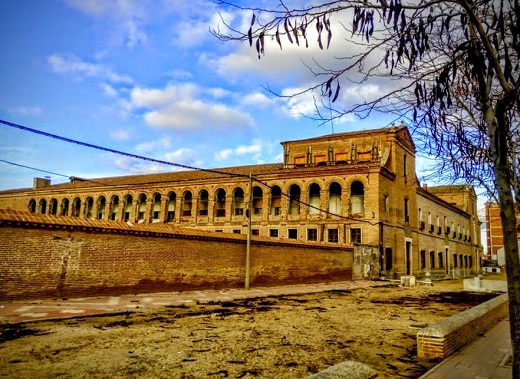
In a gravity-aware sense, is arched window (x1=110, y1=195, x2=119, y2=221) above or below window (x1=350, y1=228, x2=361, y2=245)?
above

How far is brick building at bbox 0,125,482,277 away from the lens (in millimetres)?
30547

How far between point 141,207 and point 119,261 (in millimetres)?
29372

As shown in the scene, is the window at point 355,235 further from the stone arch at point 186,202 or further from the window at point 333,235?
the stone arch at point 186,202

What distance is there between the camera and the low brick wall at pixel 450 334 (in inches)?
232

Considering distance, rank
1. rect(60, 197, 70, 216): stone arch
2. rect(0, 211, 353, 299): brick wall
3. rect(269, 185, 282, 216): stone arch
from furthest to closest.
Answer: rect(60, 197, 70, 216): stone arch, rect(269, 185, 282, 216): stone arch, rect(0, 211, 353, 299): brick wall

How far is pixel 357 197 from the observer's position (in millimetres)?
32062

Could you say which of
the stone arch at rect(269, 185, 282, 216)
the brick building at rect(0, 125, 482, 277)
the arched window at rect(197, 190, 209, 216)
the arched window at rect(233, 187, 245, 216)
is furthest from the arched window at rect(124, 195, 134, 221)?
the stone arch at rect(269, 185, 282, 216)

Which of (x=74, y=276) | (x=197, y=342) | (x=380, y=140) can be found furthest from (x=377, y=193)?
(x=197, y=342)

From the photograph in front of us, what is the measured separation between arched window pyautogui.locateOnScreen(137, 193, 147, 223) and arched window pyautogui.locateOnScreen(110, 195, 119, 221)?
255 cm

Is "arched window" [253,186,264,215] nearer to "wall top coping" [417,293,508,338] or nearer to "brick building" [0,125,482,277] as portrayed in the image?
"brick building" [0,125,482,277]

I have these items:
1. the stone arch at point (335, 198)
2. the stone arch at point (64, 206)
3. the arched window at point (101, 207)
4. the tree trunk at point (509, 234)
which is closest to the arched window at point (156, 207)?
the arched window at point (101, 207)

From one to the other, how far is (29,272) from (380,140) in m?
29.0

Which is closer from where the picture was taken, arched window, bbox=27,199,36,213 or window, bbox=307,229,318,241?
window, bbox=307,229,318,241

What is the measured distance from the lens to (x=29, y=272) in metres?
11.1
